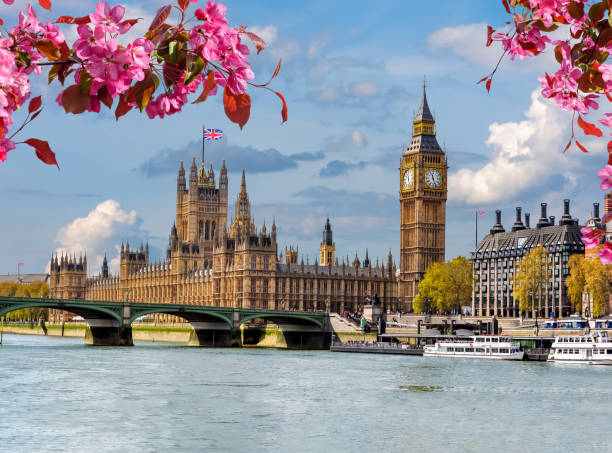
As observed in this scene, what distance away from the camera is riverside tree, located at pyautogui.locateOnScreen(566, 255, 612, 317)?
290ft

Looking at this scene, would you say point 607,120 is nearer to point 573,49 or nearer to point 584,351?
point 573,49

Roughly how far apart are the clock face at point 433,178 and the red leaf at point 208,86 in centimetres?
13066

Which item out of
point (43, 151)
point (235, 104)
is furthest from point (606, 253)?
point (43, 151)

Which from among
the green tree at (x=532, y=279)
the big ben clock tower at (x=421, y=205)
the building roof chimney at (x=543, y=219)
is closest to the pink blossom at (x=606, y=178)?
the green tree at (x=532, y=279)

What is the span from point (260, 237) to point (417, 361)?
60.0 m

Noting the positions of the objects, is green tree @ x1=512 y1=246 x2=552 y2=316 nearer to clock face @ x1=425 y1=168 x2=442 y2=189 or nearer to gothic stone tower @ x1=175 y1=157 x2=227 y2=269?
clock face @ x1=425 y1=168 x2=442 y2=189

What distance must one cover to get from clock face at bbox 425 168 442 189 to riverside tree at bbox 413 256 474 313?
1692 cm

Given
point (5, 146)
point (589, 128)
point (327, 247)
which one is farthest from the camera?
point (327, 247)

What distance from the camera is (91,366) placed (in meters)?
60.2

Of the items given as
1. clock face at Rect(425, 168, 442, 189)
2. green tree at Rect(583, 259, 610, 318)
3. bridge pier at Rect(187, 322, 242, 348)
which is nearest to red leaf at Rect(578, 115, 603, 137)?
green tree at Rect(583, 259, 610, 318)

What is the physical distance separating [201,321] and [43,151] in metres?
96.5

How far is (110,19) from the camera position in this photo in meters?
4.48

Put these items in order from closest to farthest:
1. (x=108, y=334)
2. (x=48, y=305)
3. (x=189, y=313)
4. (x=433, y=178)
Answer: (x=48, y=305) < (x=108, y=334) < (x=189, y=313) < (x=433, y=178)

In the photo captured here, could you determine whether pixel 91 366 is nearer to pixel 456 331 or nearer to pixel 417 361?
pixel 417 361
